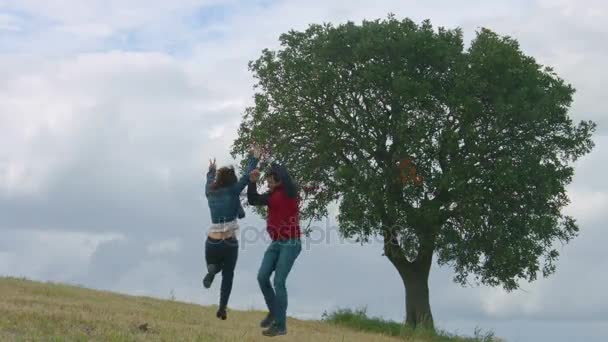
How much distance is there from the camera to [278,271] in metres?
15.9

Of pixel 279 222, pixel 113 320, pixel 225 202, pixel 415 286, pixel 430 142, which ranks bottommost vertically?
pixel 113 320

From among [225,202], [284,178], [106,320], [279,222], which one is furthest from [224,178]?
[106,320]

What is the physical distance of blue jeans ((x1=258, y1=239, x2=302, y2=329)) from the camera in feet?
51.6

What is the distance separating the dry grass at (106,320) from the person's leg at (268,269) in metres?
3.02

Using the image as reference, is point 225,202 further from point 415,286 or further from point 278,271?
point 415,286

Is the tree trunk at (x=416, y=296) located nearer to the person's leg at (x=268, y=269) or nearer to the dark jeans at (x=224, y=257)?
the dark jeans at (x=224, y=257)

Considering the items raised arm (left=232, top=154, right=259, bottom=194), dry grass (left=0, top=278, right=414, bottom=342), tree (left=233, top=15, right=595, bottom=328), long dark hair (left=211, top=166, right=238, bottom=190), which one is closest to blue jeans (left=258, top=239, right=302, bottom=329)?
raised arm (left=232, top=154, right=259, bottom=194)

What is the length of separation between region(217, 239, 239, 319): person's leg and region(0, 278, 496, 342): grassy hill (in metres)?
1.89

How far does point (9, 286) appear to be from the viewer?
104 feet

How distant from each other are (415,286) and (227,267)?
21397 mm

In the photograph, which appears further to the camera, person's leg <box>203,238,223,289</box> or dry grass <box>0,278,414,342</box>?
dry grass <box>0,278,414,342</box>

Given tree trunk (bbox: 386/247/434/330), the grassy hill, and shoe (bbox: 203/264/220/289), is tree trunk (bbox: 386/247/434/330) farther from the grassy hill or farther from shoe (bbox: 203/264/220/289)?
shoe (bbox: 203/264/220/289)

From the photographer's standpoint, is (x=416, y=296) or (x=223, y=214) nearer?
(x=223, y=214)

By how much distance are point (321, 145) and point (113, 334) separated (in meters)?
18.8
